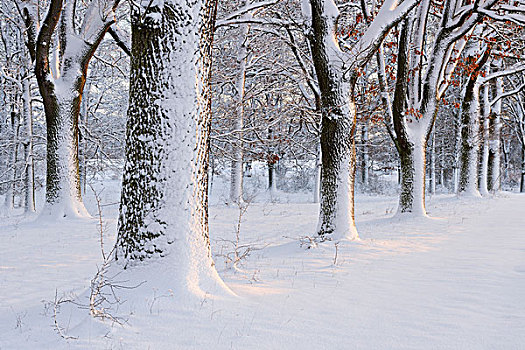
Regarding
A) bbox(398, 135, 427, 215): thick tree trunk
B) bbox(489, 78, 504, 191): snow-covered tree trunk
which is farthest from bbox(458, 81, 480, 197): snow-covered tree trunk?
bbox(398, 135, 427, 215): thick tree trunk

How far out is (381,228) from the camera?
914cm

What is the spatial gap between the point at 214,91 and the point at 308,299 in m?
15.1

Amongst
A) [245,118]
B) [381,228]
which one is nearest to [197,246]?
[381,228]

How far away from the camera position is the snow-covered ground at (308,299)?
9.64 ft

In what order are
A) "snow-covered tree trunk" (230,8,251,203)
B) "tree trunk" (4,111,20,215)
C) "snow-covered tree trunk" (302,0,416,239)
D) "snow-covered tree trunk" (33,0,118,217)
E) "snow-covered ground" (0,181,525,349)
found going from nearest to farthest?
"snow-covered ground" (0,181,525,349) → "snow-covered tree trunk" (302,0,416,239) → "snow-covered tree trunk" (33,0,118,217) → "snow-covered tree trunk" (230,8,251,203) → "tree trunk" (4,111,20,215)

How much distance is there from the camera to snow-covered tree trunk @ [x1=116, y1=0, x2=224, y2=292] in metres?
3.68

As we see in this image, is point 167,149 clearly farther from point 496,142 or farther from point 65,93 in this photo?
point 496,142

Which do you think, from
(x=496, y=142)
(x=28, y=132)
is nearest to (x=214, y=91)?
(x=28, y=132)

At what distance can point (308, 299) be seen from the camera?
13.0 ft

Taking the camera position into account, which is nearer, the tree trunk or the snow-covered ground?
the snow-covered ground

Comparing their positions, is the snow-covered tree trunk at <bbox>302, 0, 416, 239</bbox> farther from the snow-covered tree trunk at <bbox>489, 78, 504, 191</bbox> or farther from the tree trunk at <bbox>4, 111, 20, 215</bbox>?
the snow-covered tree trunk at <bbox>489, 78, 504, 191</bbox>

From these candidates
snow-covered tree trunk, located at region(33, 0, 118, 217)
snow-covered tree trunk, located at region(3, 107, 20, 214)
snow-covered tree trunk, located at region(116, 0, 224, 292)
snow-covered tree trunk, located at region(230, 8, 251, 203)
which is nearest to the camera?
snow-covered tree trunk, located at region(116, 0, 224, 292)

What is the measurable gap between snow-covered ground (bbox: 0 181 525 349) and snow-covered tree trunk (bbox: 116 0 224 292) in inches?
14.4

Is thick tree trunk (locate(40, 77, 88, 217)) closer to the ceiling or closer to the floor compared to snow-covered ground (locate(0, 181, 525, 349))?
closer to the ceiling
